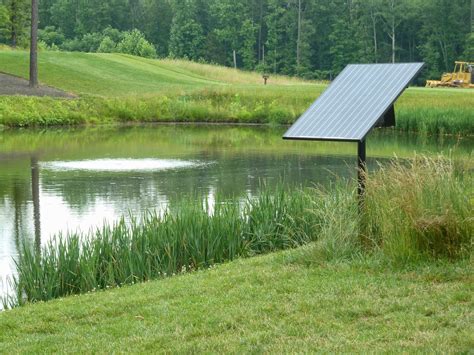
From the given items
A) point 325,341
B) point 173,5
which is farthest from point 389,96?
point 173,5

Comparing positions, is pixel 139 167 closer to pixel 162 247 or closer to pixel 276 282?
pixel 162 247

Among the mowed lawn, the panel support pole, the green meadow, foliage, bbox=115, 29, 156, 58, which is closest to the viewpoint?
the green meadow

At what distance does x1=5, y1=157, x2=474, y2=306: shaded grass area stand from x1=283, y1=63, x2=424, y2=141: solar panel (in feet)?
1.93

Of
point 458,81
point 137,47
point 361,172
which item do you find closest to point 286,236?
point 361,172

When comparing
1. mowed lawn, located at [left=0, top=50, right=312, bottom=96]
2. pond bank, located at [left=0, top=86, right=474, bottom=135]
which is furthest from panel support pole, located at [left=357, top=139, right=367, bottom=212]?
mowed lawn, located at [left=0, top=50, right=312, bottom=96]

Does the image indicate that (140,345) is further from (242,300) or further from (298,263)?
(298,263)

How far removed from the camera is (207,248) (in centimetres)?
1107

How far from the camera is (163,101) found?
41.5 m

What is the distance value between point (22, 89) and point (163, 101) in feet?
20.2

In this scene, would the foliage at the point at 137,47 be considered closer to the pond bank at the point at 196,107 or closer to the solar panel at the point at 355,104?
the pond bank at the point at 196,107

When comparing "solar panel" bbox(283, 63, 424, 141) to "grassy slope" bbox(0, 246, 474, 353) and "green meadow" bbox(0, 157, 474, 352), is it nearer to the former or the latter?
"green meadow" bbox(0, 157, 474, 352)

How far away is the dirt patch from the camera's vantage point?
4013cm

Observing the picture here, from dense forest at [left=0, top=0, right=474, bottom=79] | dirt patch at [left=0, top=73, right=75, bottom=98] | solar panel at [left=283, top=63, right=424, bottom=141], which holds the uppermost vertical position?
dense forest at [left=0, top=0, right=474, bottom=79]

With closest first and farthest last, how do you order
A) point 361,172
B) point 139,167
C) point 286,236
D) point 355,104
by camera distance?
point 361,172
point 355,104
point 286,236
point 139,167
